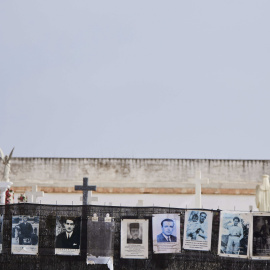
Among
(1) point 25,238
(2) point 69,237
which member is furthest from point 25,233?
(2) point 69,237

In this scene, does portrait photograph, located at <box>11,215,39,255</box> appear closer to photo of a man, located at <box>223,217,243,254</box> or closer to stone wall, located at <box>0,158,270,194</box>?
photo of a man, located at <box>223,217,243,254</box>

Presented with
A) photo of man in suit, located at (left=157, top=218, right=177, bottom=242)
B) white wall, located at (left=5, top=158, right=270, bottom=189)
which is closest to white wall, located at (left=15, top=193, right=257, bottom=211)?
white wall, located at (left=5, top=158, right=270, bottom=189)

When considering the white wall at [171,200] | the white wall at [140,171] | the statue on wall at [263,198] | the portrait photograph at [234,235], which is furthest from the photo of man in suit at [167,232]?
the white wall at [140,171]

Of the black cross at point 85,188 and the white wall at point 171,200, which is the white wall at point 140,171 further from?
the black cross at point 85,188

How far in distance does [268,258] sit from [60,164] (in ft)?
44.9

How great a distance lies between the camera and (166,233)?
10320mm

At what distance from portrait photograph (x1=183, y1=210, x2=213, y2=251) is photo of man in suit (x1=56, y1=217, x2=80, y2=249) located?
1530 millimetres

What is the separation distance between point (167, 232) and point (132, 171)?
41.1ft

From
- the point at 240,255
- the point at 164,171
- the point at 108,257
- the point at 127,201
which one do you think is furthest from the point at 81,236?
the point at 164,171

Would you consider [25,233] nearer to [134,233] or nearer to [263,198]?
[134,233]

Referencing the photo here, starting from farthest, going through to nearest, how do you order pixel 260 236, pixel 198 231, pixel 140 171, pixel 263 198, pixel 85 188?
pixel 140 171
pixel 263 198
pixel 85 188
pixel 198 231
pixel 260 236

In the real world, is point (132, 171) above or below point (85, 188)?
above

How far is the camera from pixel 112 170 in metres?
22.9

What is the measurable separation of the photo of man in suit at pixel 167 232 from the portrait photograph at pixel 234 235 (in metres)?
0.67
